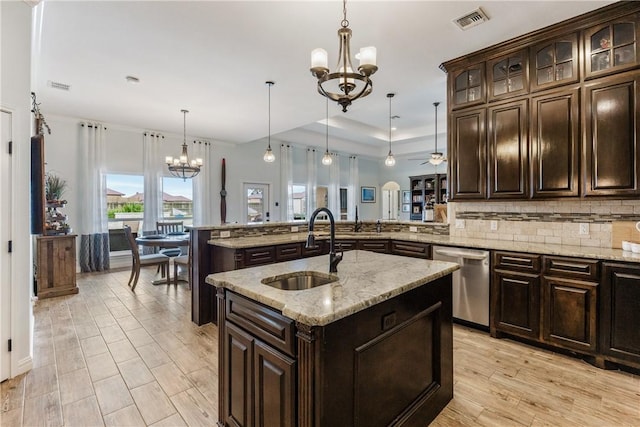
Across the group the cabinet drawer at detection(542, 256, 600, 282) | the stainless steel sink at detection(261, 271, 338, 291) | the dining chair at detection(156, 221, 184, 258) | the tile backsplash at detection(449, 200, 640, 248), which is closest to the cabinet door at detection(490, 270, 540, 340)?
the cabinet drawer at detection(542, 256, 600, 282)

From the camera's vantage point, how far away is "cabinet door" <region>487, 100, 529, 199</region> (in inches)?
122

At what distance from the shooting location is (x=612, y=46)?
8.66 ft

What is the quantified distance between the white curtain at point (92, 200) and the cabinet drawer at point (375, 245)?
17.4 feet

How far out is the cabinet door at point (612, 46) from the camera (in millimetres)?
2549

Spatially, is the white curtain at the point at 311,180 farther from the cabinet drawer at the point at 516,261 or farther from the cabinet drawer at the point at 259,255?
the cabinet drawer at the point at 516,261

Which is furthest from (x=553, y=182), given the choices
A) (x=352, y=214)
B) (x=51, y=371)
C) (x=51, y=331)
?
(x=352, y=214)

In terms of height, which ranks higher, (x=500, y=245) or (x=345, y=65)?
(x=345, y=65)

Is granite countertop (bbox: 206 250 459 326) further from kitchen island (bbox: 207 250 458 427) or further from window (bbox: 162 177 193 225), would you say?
window (bbox: 162 177 193 225)

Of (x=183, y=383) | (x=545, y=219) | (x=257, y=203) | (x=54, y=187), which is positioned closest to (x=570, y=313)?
(x=545, y=219)

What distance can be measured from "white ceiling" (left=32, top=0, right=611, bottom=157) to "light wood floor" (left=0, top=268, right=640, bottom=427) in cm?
301

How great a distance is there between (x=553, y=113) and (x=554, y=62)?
50cm

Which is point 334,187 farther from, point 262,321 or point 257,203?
point 262,321

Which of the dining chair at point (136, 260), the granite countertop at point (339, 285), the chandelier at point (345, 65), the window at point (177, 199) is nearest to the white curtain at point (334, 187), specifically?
the window at point (177, 199)

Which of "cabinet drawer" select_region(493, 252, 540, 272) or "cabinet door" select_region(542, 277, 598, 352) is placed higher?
"cabinet drawer" select_region(493, 252, 540, 272)
